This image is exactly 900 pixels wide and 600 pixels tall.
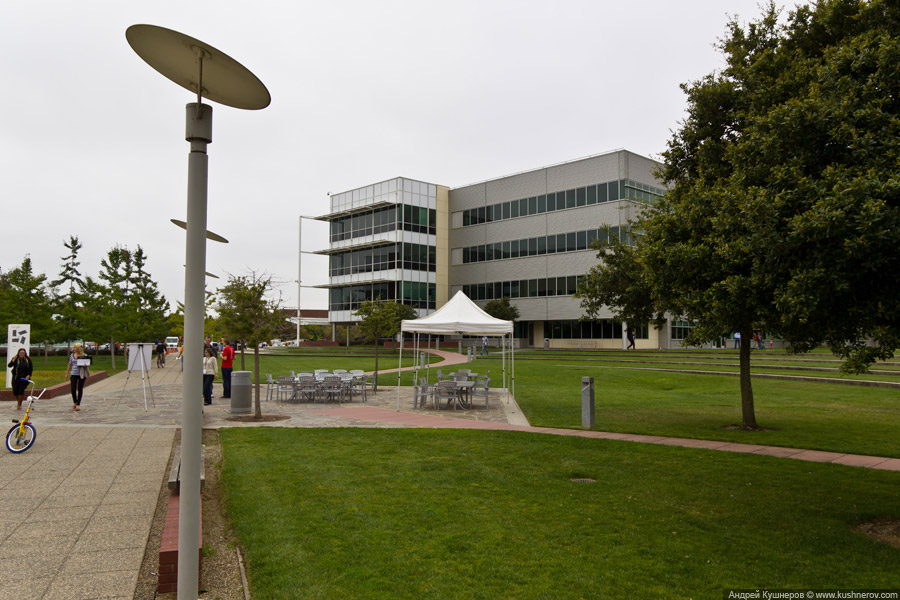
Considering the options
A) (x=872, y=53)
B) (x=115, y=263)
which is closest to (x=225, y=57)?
(x=872, y=53)

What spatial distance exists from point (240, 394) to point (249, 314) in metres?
2.18

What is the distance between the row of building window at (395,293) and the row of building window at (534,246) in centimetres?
531

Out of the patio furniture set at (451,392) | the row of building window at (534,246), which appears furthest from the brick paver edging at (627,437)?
the row of building window at (534,246)

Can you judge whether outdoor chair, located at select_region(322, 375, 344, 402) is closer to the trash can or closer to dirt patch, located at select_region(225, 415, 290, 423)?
the trash can

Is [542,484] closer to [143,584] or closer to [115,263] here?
[143,584]

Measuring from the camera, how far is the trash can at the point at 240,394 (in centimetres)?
1475

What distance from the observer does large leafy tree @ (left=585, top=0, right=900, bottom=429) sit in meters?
4.97

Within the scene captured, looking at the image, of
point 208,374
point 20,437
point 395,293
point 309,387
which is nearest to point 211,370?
point 208,374

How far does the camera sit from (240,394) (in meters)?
14.8

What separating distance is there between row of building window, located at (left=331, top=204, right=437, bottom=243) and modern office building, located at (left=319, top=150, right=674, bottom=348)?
11cm

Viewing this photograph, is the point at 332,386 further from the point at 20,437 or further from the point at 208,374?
the point at 20,437

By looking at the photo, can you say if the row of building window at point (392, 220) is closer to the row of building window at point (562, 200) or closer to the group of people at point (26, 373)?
the row of building window at point (562, 200)

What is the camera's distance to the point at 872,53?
5824mm

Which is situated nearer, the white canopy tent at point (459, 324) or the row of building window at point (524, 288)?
the white canopy tent at point (459, 324)
